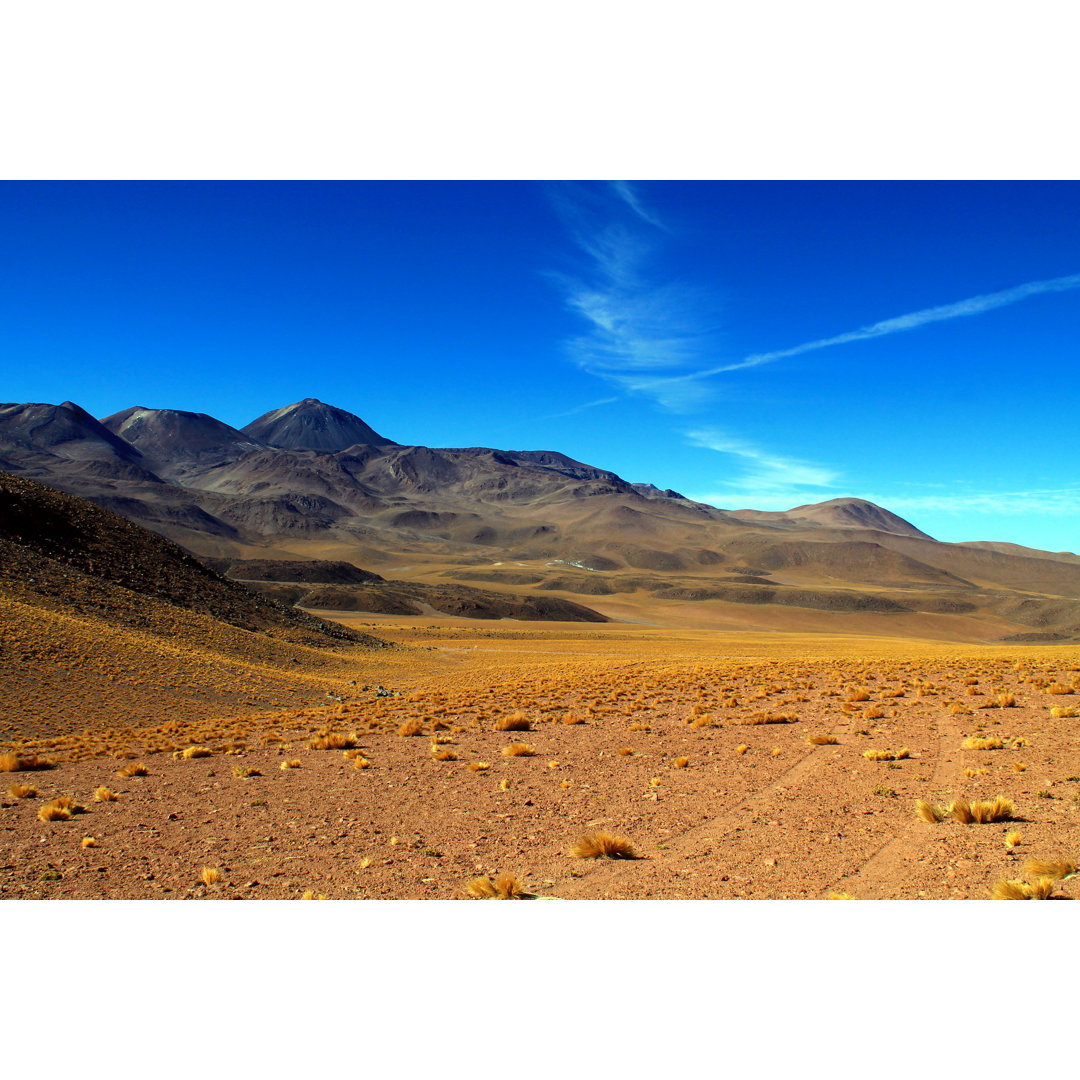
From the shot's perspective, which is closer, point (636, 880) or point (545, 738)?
point (636, 880)

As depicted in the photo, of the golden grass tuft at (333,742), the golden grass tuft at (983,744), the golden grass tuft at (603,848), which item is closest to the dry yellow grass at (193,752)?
the golden grass tuft at (333,742)

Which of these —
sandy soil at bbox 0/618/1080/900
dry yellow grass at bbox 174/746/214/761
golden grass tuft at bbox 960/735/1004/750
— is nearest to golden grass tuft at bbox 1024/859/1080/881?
sandy soil at bbox 0/618/1080/900

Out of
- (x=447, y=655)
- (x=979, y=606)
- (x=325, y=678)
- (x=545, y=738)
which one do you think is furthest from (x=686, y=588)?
(x=545, y=738)

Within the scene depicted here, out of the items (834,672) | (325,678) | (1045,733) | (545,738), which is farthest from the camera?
(325,678)

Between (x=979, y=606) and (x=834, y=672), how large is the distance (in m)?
137

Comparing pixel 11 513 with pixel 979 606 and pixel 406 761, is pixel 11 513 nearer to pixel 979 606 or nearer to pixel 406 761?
pixel 406 761

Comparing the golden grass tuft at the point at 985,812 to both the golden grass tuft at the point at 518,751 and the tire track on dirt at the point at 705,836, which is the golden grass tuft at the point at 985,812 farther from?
the golden grass tuft at the point at 518,751

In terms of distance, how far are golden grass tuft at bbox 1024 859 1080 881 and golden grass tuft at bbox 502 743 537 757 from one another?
7.72 m

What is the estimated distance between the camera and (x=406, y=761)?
1176 cm

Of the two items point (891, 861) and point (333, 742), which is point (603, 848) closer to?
point (891, 861)

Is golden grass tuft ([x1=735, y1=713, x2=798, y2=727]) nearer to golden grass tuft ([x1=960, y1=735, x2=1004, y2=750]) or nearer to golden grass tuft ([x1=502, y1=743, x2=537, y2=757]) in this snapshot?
golden grass tuft ([x1=960, y1=735, x2=1004, y2=750])

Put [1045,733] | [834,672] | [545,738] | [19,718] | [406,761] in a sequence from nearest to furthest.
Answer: [1045,733], [406,761], [545,738], [19,718], [834,672]

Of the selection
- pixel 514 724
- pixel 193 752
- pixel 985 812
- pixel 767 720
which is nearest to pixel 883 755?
pixel 985 812

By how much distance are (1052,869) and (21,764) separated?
14.2 metres
